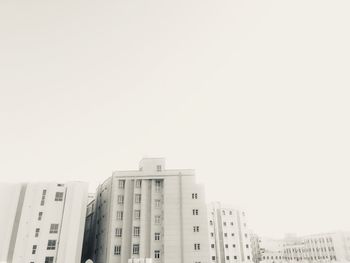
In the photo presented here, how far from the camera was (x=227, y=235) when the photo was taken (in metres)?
100

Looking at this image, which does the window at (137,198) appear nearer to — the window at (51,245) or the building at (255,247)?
the window at (51,245)

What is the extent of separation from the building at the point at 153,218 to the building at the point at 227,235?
117ft

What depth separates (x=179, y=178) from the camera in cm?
6988

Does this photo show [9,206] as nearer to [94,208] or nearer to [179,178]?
[94,208]

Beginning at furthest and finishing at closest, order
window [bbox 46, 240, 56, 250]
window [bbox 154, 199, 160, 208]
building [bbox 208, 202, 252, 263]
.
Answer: building [bbox 208, 202, 252, 263] < window [bbox 154, 199, 160, 208] < window [bbox 46, 240, 56, 250]

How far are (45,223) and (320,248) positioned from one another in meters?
117

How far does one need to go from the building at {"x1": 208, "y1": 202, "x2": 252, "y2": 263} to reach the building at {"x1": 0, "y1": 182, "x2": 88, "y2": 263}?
167 feet

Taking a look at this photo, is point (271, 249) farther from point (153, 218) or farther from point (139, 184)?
point (139, 184)

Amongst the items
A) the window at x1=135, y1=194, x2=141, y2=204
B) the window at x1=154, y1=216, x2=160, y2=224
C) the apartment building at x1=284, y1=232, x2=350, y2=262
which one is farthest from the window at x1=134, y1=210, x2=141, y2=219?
the apartment building at x1=284, y1=232, x2=350, y2=262

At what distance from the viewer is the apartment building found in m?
117

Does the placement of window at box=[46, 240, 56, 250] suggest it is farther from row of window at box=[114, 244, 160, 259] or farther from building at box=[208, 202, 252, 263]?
building at box=[208, 202, 252, 263]


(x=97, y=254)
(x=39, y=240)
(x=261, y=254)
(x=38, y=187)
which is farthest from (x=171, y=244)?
(x=261, y=254)

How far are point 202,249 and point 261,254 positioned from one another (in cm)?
9748

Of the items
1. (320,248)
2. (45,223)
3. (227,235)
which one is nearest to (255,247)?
(320,248)
